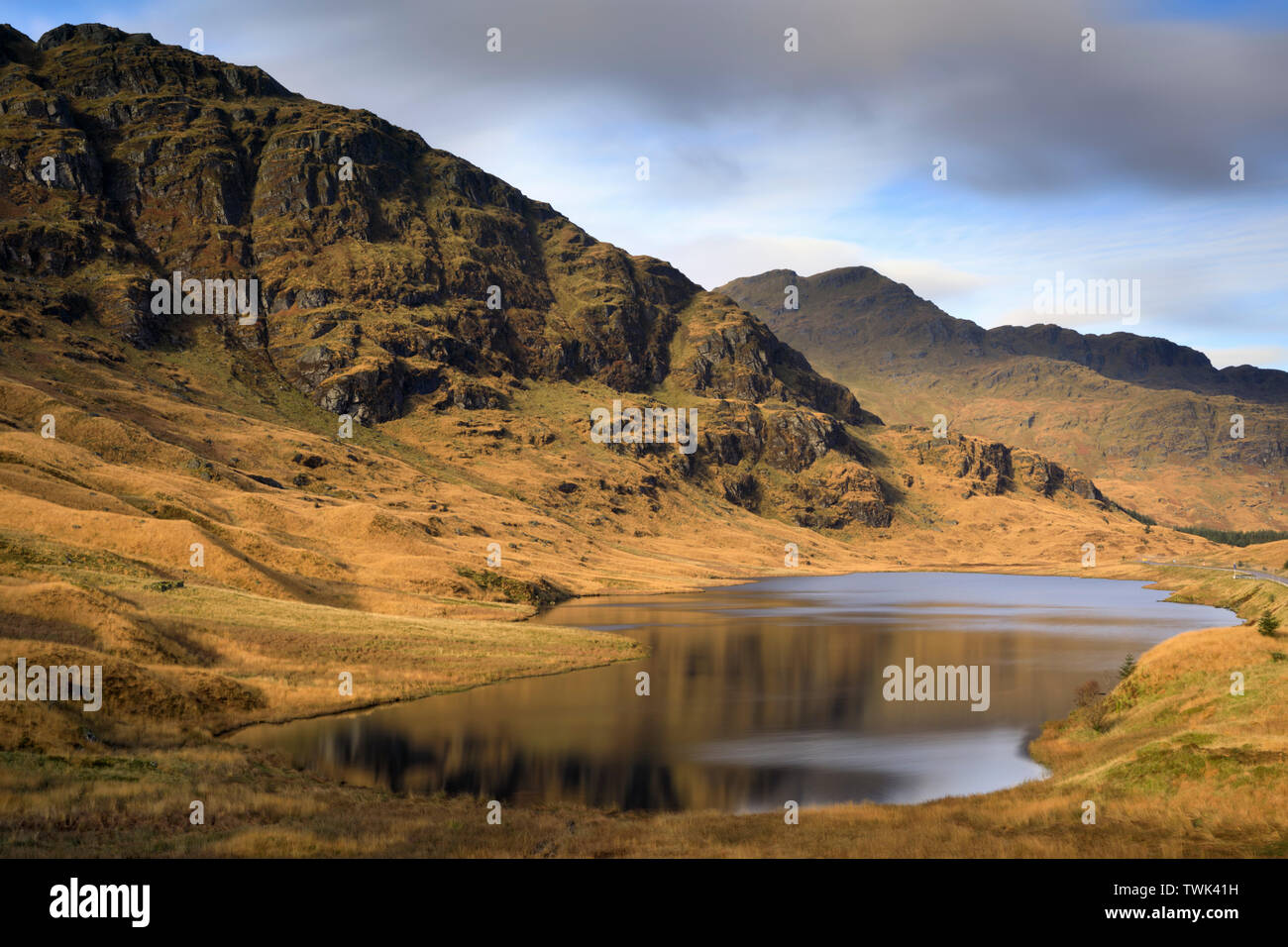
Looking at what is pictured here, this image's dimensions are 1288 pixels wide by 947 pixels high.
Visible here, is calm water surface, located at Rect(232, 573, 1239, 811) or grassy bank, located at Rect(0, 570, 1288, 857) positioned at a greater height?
grassy bank, located at Rect(0, 570, 1288, 857)

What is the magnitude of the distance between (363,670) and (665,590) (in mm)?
96422

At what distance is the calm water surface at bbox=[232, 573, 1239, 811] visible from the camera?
3681 cm

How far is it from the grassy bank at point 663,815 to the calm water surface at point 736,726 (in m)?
3.97

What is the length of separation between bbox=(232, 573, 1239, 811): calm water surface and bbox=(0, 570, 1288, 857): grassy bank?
13.0ft

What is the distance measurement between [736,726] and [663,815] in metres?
19.4

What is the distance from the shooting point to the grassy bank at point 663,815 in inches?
865

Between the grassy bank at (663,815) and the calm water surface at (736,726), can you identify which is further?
the calm water surface at (736,726)

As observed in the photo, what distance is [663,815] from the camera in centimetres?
3095

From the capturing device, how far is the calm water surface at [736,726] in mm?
36812

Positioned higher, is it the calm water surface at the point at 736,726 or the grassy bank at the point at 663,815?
the grassy bank at the point at 663,815

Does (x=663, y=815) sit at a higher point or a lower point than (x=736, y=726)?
higher
